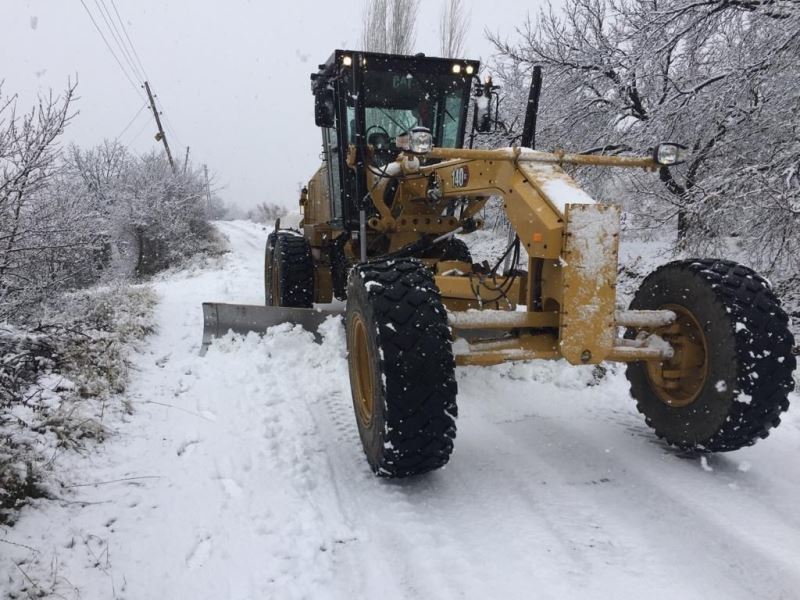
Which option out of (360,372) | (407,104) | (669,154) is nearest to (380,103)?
(407,104)

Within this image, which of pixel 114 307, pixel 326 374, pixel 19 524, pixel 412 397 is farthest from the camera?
pixel 114 307

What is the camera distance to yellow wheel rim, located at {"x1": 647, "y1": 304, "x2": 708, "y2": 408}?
3441mm

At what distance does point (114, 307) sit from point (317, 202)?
115 inches

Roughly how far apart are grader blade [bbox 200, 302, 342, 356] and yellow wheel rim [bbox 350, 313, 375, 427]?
2.37m

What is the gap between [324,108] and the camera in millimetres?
5523

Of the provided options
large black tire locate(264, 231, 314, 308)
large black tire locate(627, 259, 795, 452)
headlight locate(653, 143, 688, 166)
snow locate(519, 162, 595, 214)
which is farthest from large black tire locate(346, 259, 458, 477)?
large black tire locate(264, 231, 314, 308)

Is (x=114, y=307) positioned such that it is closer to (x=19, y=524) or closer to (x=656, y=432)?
(x=19, y=524)

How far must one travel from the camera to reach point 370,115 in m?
5.88

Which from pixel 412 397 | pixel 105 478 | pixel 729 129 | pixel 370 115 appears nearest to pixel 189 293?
pixel 370 115

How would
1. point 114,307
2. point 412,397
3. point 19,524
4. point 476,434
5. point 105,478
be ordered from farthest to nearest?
point 114,307 → point 476,434 → point 105,478 → point 412,397 → point 19,524

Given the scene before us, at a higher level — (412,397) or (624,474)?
(412,397)

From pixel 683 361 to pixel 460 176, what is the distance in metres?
2.03

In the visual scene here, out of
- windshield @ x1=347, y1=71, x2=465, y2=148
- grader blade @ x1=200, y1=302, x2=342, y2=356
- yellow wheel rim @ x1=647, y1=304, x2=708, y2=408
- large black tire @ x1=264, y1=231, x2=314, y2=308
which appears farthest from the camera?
large black tire @ x1=264, y1=231, x2=314, y2=308

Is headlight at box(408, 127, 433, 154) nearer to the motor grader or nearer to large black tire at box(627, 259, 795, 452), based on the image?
the motor grader
